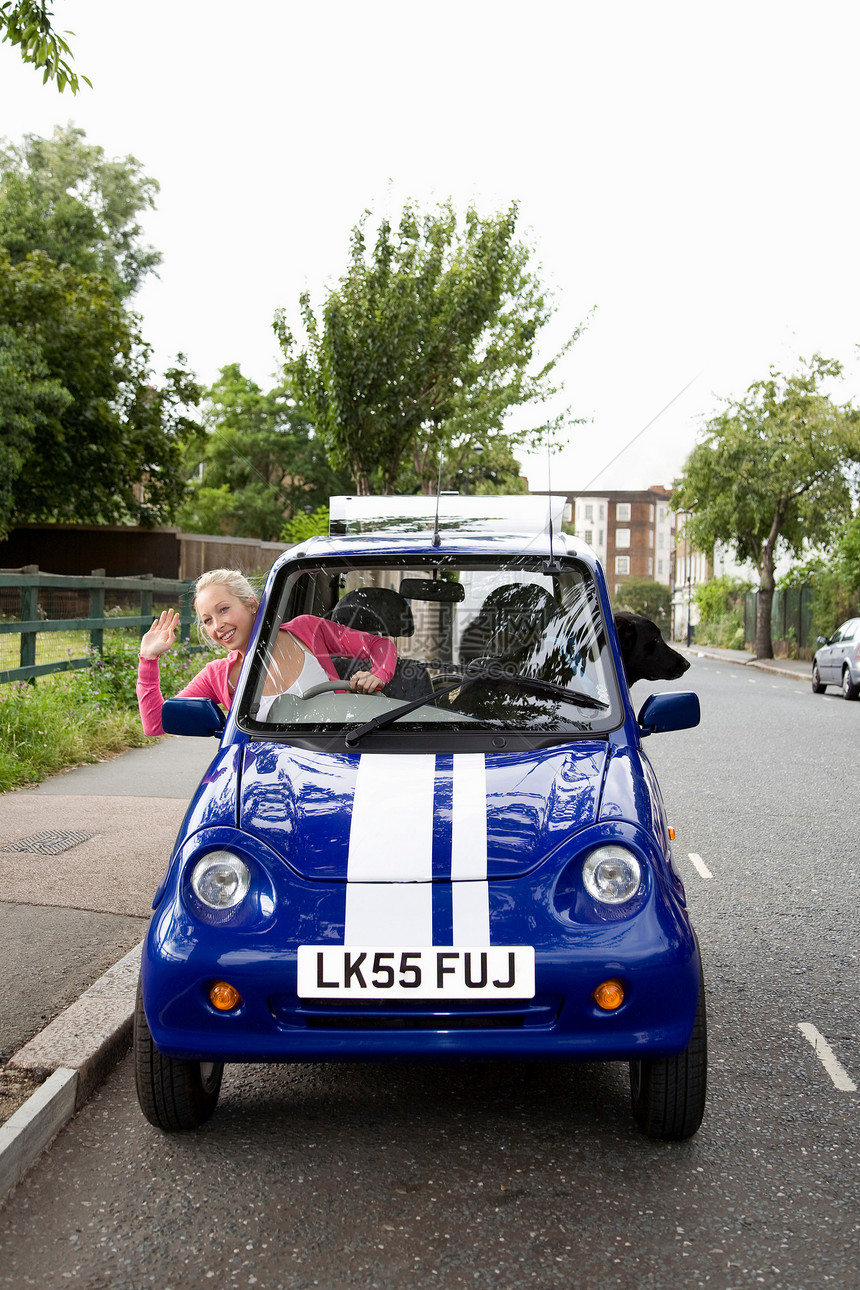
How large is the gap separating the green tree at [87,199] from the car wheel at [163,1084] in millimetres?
38816

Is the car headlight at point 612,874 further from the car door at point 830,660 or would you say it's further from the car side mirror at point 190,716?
the car door at point 830,660

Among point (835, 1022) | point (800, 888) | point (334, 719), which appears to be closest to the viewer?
point (334, 719)

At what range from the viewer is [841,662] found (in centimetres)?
2184

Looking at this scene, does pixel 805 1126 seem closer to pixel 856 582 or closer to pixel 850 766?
pixel 850 766

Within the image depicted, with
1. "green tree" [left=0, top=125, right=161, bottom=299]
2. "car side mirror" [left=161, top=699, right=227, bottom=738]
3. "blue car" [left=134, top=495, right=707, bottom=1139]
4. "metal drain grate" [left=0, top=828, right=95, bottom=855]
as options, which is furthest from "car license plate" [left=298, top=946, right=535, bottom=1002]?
"green tree" [left=0, top=125, right=161, bottom=299]

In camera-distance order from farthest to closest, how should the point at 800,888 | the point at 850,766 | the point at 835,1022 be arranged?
the point at 850,766
the point at 800,888
the point at 835,1022

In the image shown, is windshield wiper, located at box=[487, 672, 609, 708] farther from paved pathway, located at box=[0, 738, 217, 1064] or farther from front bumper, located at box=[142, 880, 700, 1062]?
paved pathway, located at box=[0, 738, 217, 1064]

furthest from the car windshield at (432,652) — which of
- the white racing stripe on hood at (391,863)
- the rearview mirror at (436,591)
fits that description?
the white racing stripe on hood at (391,863)

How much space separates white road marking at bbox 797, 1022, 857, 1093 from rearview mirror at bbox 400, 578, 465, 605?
1.97 metres

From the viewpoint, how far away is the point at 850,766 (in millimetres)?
11438

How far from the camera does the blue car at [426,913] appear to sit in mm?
2934

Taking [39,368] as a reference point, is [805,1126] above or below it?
below

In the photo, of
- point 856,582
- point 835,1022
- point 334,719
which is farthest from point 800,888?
point 856,582

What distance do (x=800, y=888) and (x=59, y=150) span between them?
43440 millimetres
